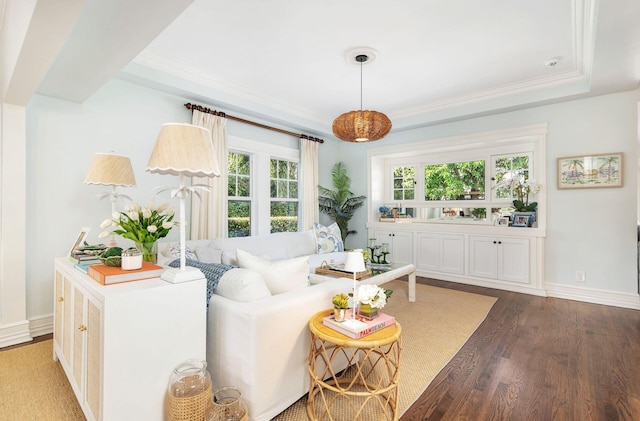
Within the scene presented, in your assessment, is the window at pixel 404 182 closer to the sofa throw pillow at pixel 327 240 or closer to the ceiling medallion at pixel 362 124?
the sofa throw pillow at pixel 327 240

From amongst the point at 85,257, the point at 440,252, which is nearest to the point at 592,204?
the point at 440,252

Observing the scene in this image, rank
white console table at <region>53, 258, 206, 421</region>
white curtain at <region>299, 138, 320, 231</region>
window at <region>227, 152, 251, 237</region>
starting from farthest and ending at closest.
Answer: white curtain at <region>299, 138, 320, 231</region> → window at <region>227, 152, 251, 237</region> → white console table at <region>53, 258, 206, 421</region>

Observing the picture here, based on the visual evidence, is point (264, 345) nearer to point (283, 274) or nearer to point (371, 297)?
point (283, 274)

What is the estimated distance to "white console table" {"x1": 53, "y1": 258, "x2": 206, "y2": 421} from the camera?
1.35 m

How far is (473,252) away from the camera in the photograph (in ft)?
15.4

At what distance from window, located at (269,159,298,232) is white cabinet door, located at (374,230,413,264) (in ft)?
5.44

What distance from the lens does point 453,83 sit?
3.96m

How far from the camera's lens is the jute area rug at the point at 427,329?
2.02 metres

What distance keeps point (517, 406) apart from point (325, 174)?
457cm

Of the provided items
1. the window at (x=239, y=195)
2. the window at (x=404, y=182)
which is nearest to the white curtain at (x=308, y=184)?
the window at (x=239, y=195)

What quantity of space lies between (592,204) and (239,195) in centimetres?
456

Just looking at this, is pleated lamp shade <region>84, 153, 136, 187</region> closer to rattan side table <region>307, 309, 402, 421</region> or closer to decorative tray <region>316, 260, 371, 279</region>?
rattan side table <region>307, 309, 402, 421</region>

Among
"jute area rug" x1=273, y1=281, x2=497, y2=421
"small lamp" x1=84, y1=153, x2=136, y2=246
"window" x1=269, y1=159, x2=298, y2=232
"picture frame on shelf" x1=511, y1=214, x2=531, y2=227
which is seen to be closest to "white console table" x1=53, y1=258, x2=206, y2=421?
"jute area rug" x1=273, y1=281, x2=497, y2=421

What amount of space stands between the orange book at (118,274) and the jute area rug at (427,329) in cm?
104
